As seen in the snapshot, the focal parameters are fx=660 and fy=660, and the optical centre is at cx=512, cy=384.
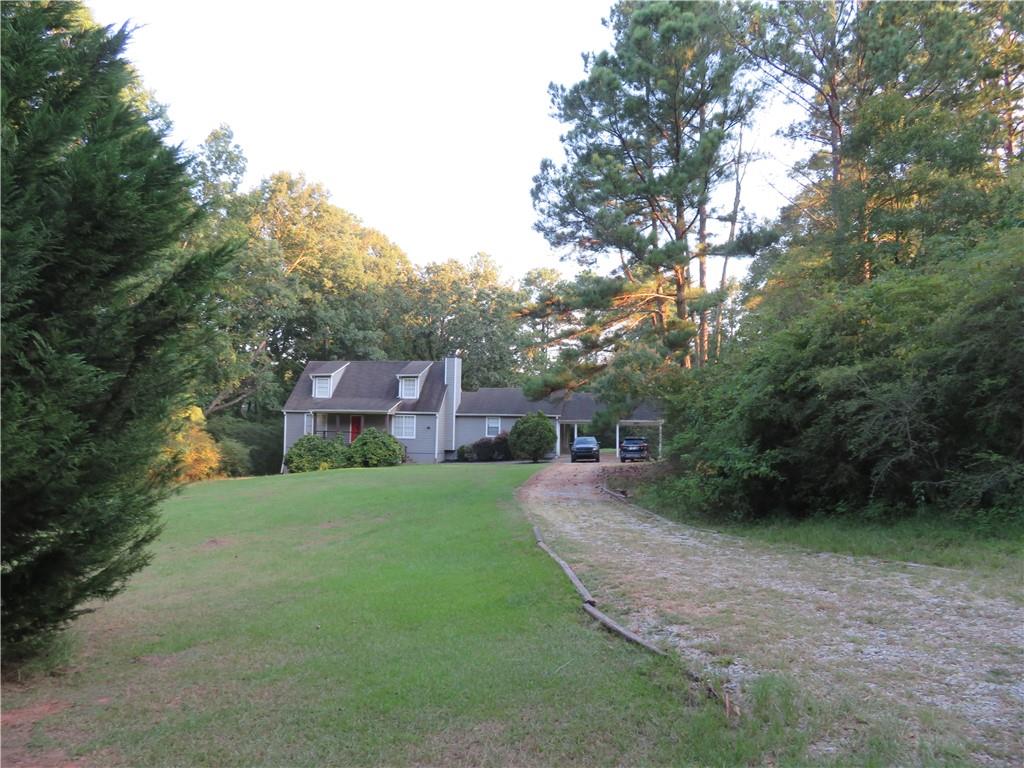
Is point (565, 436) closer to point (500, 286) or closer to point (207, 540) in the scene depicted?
point (500, 286)

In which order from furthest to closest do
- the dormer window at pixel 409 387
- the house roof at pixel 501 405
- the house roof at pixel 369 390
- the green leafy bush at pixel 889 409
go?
the house roof at pixel 501 405, the dormer window at pixel 409 387, the house roof at pixel 369 390, the green leafy bush at pixel 889 409

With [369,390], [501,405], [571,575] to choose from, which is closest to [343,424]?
[369,390]

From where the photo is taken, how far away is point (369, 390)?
39281mm

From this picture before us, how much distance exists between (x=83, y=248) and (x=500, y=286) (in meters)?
50.6

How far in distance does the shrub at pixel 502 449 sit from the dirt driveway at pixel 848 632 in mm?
26872

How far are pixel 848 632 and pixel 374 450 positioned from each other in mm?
29951

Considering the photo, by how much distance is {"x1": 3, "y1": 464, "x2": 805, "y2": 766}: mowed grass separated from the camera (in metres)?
3.86

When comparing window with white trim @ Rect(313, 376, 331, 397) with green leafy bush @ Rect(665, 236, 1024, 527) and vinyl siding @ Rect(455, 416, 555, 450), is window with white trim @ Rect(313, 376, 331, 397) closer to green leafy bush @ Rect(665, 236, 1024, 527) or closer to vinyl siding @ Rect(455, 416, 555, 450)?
vinyl siding @ Rect(455, 416, 555, 450)

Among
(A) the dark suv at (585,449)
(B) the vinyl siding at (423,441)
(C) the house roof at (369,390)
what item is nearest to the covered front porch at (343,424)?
(C) the house roof at (369,390)

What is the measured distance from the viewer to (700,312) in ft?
67.4

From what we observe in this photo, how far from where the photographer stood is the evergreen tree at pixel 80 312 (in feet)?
14.6

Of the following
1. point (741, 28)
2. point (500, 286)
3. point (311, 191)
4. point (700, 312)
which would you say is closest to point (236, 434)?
point (311, 191)

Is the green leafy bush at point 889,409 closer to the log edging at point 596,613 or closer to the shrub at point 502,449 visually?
the log edging at point 596,613

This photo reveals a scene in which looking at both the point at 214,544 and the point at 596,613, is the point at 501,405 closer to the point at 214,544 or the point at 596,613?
the point at 214,544
